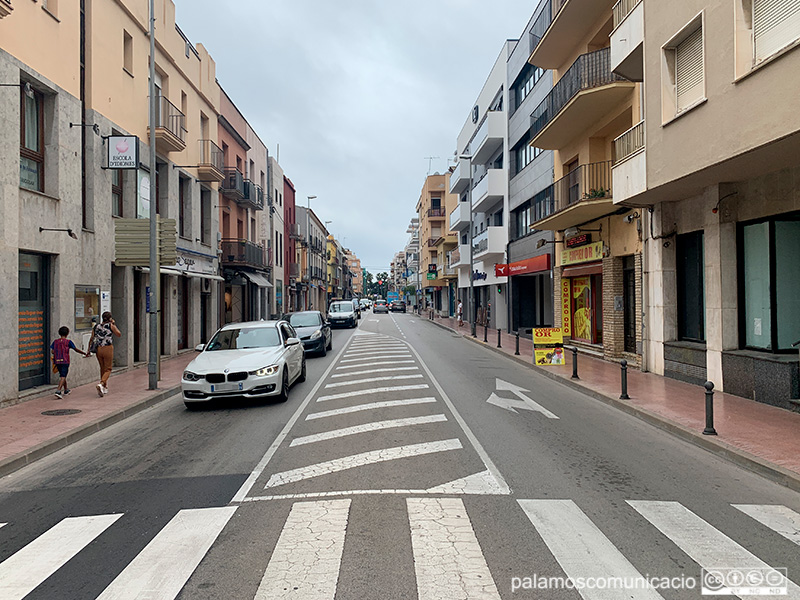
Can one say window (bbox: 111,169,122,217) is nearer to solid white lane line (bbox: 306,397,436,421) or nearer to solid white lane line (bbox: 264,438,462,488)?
solid white lane line (bbox: 306,397,436,421)

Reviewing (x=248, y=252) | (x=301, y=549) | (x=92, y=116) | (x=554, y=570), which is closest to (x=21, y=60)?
(x=92, y=116)

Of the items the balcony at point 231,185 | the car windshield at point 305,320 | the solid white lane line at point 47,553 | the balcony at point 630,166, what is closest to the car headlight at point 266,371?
the solid white lane line at point 47,553

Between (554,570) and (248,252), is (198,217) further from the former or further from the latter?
(554,570)

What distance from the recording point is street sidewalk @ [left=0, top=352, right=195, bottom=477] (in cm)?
738

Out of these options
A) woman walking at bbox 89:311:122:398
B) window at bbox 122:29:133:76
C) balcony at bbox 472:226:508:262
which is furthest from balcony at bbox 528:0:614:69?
woman walking at bbox 89:311:122:398

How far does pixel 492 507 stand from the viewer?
16.7 ft

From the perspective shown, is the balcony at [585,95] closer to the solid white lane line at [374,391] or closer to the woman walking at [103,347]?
the solid white lane line at [374,391]

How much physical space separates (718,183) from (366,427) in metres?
8.58

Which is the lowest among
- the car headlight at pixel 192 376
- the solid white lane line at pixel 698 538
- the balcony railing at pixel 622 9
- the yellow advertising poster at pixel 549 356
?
the solid white lane line at pixel 698 538

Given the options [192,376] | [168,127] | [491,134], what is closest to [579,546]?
[192,376]

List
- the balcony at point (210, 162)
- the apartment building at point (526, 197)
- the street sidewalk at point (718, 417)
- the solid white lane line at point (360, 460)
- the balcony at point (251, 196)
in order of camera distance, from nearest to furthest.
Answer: the solid white lane line at point (360, 460), the street sidewalk at point (718, 417), the balcony at point (210, 162), the apartment building at point (526, 197), the balcony at point (251, 196)

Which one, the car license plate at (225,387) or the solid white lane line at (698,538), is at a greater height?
the car license plate at (225,387)

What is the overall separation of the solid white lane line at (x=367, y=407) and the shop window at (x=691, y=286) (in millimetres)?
6841

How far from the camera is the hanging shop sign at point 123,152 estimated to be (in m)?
13.8
